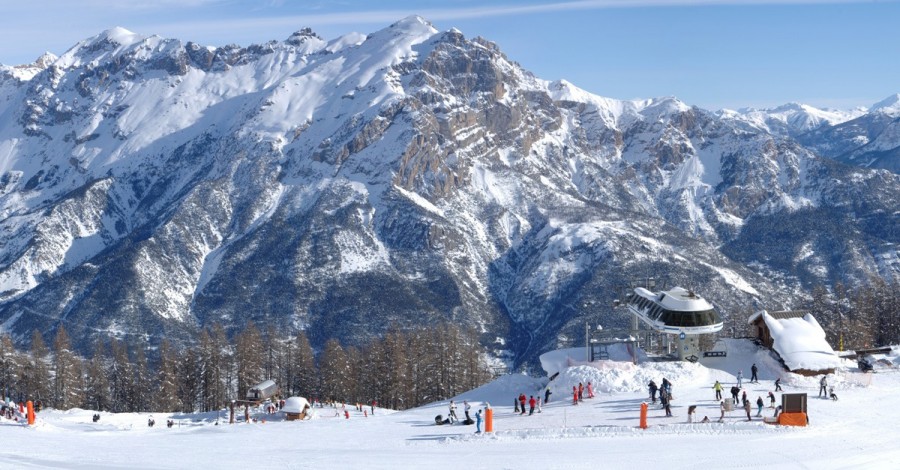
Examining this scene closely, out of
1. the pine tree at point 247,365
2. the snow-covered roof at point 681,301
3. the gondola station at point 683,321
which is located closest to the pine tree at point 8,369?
the pine tree at point 247,365

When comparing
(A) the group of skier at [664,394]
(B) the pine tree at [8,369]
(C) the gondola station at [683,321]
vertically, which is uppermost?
(C) the gondola station at [683,321]

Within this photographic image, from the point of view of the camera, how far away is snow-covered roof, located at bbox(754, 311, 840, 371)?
7281 centimetres

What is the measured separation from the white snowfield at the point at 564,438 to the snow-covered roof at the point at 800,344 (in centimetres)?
177

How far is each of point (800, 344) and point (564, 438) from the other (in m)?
31.9

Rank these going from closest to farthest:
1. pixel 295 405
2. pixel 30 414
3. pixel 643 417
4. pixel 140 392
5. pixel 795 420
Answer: pixel 795 420
pixel 643 417
pixel 30 414
pixel 295 405
pixel 140 392

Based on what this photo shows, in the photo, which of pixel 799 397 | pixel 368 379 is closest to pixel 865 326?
pixel 368 379

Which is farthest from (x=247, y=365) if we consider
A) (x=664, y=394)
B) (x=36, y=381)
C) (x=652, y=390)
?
(x=664, y=394)

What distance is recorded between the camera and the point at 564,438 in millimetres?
52281

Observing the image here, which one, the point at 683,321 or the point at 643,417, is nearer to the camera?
the point at 643,417

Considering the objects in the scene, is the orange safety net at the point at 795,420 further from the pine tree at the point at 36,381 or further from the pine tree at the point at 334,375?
the pine tree at the point at 36,381

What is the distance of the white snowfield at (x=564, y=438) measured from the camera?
4622cm

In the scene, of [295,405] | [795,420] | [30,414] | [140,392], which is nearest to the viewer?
[795,420]

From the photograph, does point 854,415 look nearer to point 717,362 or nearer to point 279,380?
point 717,362

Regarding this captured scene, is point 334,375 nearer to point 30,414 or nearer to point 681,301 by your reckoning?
point 681,301
